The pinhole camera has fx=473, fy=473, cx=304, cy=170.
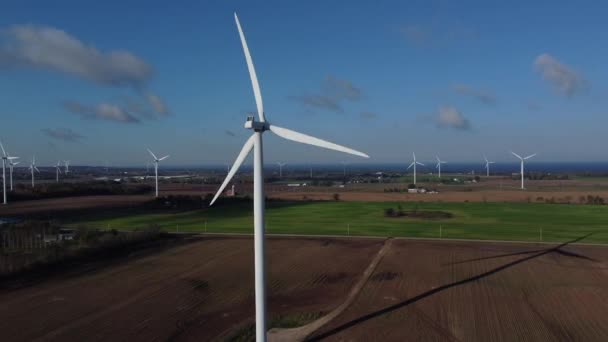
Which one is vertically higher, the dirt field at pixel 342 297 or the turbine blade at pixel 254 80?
the turbine blade at pixel 254 80

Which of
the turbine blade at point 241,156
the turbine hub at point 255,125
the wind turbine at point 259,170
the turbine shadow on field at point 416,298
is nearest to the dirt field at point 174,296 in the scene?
the turbine shadow on field at point 416,298

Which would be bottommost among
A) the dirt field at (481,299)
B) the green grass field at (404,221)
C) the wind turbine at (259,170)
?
the dirt field at (481,299)

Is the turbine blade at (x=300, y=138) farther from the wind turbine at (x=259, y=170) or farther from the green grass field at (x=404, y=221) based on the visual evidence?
the green grass field at (x=404, y=221)

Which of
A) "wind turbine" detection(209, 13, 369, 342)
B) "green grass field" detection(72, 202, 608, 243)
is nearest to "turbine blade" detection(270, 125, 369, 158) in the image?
"wind turbine" detection(209, 13, 369, 342)

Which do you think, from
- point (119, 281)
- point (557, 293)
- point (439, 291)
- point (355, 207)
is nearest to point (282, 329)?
point (439, 291)

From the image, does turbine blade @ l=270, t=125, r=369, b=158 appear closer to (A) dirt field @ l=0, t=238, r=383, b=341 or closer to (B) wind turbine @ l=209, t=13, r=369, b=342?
(B) wind turbine @ l=209, t=13, r=369, b=342

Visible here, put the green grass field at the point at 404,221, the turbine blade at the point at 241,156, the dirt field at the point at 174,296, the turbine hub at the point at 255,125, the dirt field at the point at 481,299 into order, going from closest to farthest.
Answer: the turbine hub at the point at 255,125 < the turbine blade at the point at 241,156 < the dirt field at the point at 481,299 < the dirt field at the point at 174,296 < the green grass field at the point at 404,221
